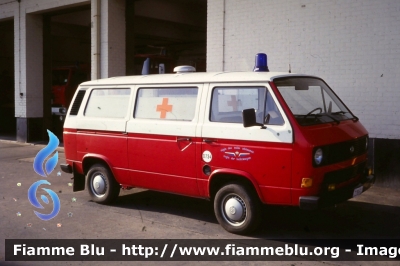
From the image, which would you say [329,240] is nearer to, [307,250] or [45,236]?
[307,250]

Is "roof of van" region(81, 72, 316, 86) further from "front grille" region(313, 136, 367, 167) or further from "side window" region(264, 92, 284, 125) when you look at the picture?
"front grille" region(313, 136, 367, 167)

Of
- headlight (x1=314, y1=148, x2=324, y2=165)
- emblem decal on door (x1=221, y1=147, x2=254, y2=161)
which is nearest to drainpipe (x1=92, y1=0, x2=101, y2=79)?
emblem decal on door (x1=221, y1=147, x2=254, y2=161)

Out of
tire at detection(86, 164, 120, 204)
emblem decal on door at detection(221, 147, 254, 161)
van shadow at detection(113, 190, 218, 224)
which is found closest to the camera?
emblem decal on door at detection(221, 147, 254, 161)

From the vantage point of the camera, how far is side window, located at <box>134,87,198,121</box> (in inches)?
245

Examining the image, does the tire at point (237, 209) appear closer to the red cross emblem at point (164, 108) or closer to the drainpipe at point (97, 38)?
the red cross emblem at point (164, 108)

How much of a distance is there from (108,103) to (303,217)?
3.41 m

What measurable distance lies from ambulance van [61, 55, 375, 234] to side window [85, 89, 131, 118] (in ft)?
0.06

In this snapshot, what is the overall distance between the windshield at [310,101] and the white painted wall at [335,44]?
252 cm

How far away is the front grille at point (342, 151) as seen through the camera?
5.36 m

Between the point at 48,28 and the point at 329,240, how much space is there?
1358cm

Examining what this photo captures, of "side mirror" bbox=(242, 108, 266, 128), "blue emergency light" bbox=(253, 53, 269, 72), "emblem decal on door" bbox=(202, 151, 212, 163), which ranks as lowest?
"emblem decal on door" bbox=(202, 151, 212, 163)

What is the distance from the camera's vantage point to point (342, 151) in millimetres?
5613

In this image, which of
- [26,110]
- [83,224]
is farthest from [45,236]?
[26,110]

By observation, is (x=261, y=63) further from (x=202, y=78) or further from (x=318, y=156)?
(x=318, y=156)
